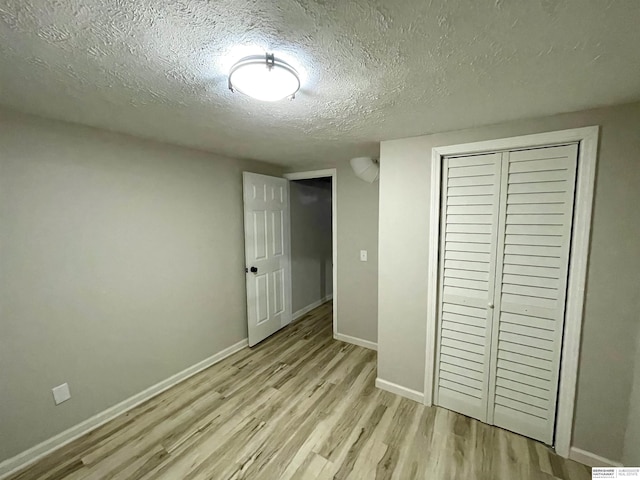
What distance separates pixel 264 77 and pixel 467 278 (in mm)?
1854

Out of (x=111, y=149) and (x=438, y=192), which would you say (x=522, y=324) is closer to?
(x=438, y=192)

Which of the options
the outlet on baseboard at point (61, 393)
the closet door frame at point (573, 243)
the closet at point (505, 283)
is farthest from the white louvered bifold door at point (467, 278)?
the outlet on baseboard at point (61, 393)

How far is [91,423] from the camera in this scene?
1932mm

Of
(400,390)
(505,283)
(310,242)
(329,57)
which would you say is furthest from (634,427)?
(310,242)

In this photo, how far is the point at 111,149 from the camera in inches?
77.6

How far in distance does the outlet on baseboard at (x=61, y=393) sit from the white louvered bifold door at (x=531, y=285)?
9.71ft

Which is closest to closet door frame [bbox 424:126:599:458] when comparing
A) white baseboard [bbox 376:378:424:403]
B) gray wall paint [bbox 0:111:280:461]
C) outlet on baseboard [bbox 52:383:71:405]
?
white baseboard [bbox 376:378:424:403]

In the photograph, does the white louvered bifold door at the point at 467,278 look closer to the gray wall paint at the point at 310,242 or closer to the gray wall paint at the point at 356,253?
the gray wall paint at the point at 356,253

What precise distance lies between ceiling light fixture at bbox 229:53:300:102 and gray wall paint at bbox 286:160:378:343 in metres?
1.99

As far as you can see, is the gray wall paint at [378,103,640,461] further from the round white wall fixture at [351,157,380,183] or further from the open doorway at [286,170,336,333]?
the open doorway at [286,170,336,333]

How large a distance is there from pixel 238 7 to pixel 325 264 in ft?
13.4

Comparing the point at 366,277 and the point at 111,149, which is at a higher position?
the point at 111,149

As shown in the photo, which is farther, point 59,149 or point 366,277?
point 366,277

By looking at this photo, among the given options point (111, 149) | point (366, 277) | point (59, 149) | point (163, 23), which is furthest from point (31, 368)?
point (366, 277)
